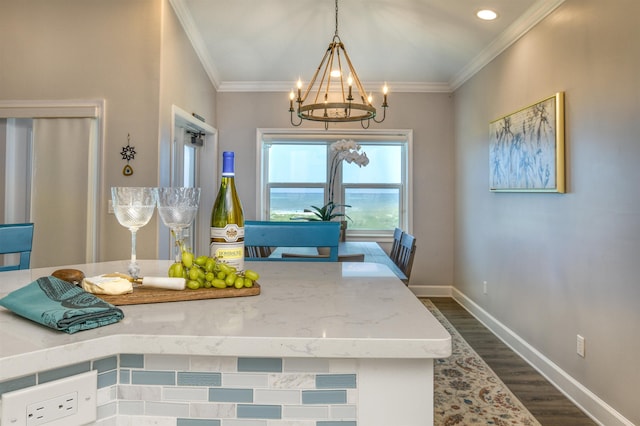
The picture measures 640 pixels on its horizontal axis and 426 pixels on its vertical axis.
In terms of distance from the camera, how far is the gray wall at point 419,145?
4668 mm

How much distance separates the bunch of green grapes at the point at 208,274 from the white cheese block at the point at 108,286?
0.36 ft

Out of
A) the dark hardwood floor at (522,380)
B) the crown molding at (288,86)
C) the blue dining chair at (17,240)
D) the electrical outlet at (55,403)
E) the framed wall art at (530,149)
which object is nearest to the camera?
the electrical outlet at (55,403)

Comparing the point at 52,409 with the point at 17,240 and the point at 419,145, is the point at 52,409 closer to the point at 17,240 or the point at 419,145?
the point at 17,240

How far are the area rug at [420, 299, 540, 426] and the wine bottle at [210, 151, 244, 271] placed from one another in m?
1.60

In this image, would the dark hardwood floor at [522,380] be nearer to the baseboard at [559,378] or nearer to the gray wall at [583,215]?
the baseboard at [559,378]

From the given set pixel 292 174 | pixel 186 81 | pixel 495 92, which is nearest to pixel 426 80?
pixel 495 92

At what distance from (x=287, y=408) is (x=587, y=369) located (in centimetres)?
220

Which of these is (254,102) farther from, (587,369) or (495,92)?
(587,369)

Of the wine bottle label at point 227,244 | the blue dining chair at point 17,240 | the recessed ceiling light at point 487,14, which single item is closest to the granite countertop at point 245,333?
the wine bottle label at point 227,244

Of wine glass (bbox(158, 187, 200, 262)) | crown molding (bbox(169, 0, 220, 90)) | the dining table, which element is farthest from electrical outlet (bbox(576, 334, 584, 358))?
crown molding (bbox(169, 0, 220, 90))

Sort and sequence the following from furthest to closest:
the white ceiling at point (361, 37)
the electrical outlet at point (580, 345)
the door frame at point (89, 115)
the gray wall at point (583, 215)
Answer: the white ceiling at point (361, 37), the door frame at point (89, 115), the electrical outlet at point (580, 345), the gray wall at point (583, 215)

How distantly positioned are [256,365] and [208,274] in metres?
0.31

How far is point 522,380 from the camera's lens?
2594 mm

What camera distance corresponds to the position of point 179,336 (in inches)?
26.3
